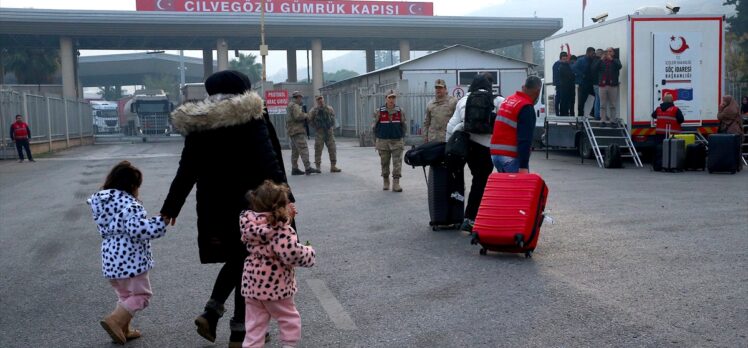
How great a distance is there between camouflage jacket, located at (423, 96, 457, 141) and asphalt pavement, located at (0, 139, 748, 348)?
1.13 metres

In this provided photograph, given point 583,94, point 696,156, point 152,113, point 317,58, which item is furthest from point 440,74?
point 152,113

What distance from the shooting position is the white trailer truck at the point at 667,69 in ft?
59.9

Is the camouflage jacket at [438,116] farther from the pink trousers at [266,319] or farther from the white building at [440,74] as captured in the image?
the white building at [440,74]

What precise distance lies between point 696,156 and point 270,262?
14.8 meters

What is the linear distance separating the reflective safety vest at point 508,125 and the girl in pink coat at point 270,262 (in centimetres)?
413

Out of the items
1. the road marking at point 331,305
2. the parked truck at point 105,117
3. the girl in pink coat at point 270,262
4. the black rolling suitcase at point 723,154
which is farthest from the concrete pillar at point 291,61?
the girl in pink coat at point 270,262

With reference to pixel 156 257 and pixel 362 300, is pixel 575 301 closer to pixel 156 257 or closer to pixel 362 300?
pixel 362 300

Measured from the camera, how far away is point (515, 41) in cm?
5312

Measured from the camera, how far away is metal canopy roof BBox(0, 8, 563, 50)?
4322 centimetres

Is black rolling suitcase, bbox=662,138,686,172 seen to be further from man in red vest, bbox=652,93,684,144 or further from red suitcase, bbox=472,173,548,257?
red suitcase, bbox=472,173,548,257

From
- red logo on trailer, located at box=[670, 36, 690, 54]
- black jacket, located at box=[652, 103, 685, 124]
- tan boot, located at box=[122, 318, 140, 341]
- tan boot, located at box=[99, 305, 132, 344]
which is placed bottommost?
tan boot, located at box=[122, 318, 140, 341]

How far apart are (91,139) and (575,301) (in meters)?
44.7

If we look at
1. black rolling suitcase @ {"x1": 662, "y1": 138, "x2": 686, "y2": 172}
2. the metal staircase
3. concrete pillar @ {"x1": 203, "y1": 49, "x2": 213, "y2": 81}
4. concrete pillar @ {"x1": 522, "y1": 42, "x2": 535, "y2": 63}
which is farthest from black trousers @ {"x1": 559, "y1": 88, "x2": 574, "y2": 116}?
concrete pillar @ {"x1": 203, "y1": 49, "x2": 213, "y2": 81}

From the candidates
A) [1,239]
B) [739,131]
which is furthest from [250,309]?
[739,131]
